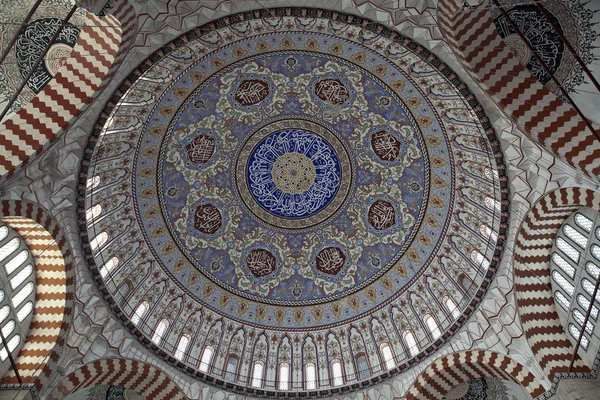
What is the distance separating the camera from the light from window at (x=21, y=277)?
1137cm

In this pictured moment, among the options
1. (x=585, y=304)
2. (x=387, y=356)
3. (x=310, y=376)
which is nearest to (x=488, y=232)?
(x=585, y=304)

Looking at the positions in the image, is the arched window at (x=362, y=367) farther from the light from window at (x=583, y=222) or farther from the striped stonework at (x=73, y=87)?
the striped stonework at (x=73, y=87)

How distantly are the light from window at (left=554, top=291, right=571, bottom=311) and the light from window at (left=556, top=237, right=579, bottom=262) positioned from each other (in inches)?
50.5

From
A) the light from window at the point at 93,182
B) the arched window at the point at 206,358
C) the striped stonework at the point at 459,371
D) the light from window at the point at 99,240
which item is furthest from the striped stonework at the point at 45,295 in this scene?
the striped stonework at the point at 459,371

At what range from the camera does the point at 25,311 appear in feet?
38.5

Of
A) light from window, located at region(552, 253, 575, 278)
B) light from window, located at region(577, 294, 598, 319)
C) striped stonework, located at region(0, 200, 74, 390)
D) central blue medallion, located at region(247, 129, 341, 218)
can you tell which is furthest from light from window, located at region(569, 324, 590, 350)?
striped stonework, located at region(0, 200, 74, 390)

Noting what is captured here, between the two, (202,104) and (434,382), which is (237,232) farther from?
(434,382)

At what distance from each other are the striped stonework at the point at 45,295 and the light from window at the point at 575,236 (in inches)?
576

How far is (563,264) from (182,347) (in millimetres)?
13206

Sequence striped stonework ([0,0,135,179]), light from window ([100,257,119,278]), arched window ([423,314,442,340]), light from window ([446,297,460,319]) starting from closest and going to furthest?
striped stonework ([0,0,135,179]), light from window ([100,257,119,278]), light from window ([446,297,460,319]), arched window ([423,314,442,340])

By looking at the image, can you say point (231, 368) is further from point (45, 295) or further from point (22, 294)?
point (22, 294)

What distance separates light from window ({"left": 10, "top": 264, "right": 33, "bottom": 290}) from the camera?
11.4 m

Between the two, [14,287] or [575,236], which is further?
[575,236]

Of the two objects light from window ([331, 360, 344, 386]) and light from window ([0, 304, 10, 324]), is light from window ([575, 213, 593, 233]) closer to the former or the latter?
light from window ([331, 360, 344, 386])
